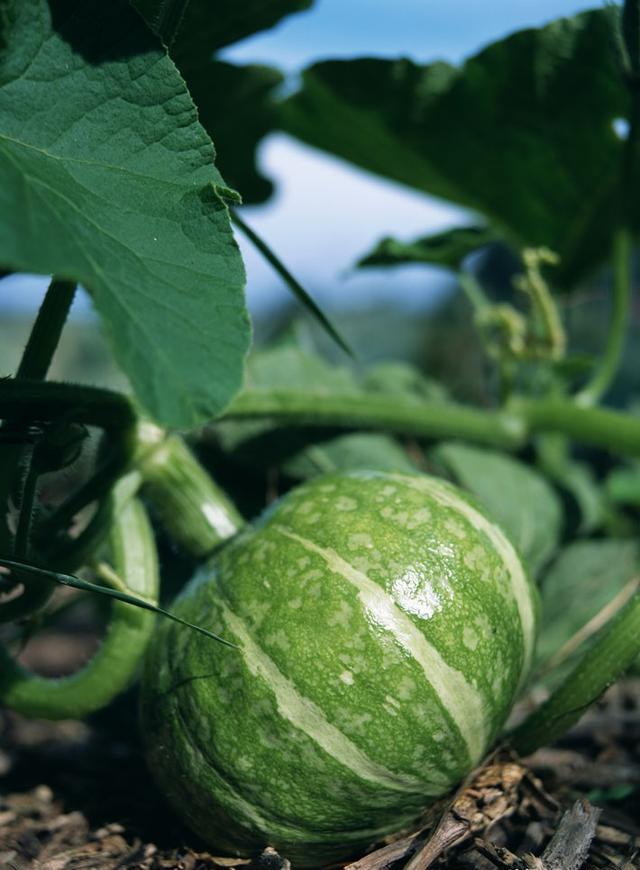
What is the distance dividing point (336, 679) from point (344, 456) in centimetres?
110

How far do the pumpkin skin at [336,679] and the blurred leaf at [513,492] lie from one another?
3.13 feet

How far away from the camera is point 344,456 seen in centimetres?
253

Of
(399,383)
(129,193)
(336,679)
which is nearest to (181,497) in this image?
(336,679)

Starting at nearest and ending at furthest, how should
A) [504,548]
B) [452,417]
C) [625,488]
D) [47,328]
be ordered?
[47,328], [504,548], [452,417], [625,488]

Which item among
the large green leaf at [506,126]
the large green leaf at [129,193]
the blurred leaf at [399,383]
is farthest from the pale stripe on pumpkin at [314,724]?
the large green leaf at [506,126]

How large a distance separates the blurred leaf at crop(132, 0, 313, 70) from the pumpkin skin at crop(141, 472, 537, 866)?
929 millimetres

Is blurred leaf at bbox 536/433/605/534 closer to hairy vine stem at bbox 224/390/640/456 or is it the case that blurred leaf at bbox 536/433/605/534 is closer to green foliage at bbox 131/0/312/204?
hairy vine stem at bbox 224/390/640/456

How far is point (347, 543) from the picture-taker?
5.23 feet

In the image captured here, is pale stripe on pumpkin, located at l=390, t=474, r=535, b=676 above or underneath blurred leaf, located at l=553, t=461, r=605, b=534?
above

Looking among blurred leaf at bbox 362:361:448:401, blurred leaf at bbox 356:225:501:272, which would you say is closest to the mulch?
blurred leaf at bbox 362:361:448:401

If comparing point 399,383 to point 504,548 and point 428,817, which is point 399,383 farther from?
point 428,817

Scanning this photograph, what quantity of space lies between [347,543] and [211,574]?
26 centimetres

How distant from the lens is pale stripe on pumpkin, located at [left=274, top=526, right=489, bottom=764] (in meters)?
1.51

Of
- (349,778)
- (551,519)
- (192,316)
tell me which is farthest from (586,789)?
(192,316)
